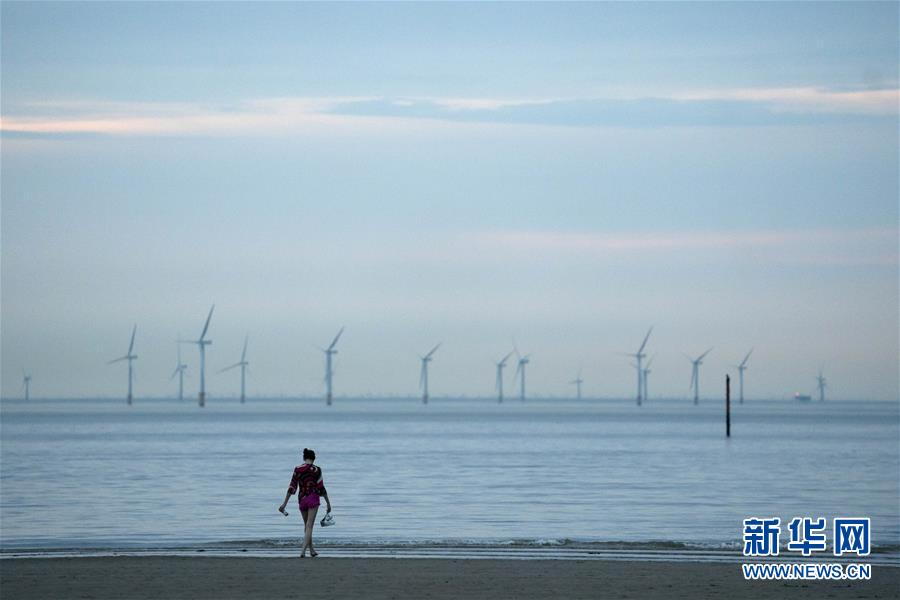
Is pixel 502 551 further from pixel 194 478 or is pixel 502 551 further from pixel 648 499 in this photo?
pixel 194 478

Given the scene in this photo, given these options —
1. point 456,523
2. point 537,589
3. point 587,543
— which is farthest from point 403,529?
point 537,589

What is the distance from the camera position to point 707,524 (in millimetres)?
38031

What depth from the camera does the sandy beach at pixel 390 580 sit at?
21.7m

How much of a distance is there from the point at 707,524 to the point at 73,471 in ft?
124

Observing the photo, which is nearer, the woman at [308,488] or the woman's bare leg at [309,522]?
the woman at [308,488]

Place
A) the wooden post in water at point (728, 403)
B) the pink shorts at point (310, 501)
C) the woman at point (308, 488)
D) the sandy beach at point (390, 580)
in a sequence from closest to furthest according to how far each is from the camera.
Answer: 1. the sandy beach at point (390, 580)
2. the woman at point (308, 488)
3. the pink shorts at point (310, 501)
4. the wooden post in water at point (728, 403)

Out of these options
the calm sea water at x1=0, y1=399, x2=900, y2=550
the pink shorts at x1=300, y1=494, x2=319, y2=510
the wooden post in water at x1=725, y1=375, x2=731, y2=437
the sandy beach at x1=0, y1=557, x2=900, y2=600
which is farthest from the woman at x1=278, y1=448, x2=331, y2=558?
the wooden post in water at x1=725, y1=375, x2=731, y2=437

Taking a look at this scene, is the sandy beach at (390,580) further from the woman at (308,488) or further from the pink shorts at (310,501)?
the pink shorts at (310,501)

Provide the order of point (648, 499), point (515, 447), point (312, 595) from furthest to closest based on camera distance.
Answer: point (515, 447) → point (648, 499) → point (312, 595)

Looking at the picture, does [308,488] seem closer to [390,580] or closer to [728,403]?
[390,580]

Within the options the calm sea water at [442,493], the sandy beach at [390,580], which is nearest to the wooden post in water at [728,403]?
the calm sea water at [442,493]

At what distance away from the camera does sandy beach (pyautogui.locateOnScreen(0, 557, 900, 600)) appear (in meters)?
21.7

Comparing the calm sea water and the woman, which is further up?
the woman

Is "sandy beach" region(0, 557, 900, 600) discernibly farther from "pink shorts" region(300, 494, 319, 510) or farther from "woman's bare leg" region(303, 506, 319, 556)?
"pink shorts" region(300, 494, 319, 510)
